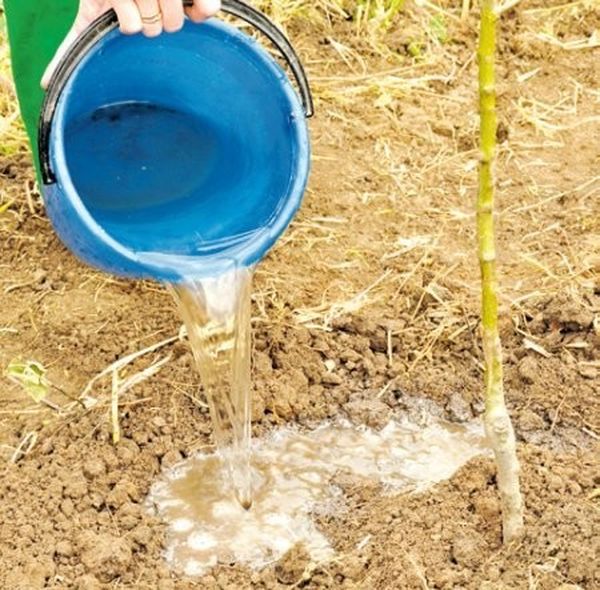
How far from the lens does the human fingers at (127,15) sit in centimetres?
193

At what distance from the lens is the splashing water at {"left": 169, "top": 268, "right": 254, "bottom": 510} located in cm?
231

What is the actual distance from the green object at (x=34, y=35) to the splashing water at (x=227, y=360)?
53cm

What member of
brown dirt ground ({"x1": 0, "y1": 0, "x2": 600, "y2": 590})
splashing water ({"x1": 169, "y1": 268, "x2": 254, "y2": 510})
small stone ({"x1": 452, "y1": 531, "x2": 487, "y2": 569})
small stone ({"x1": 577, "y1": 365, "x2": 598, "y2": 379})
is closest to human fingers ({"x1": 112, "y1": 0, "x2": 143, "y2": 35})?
splashing water ({"x1": 169, "y1": 268, "x2": 254, "y2": 510})

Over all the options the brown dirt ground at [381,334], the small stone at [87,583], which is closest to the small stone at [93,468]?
the brown dirt ground at [381,334]

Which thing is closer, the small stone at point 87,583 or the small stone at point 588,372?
the small stone at point 87,583

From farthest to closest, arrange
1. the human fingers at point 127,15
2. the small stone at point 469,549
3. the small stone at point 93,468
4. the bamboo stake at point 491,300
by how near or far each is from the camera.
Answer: the small stone at point 93,468 → the small stone at point 469,549 → the human fingers at point 127,15 → the bamboo stake at point 491,300

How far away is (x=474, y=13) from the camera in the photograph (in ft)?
11.6

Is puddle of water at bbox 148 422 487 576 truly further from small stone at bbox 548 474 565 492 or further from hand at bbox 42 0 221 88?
hand at bbox 42 0 221 88

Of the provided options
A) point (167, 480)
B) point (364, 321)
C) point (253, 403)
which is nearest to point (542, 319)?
point (364, 321)

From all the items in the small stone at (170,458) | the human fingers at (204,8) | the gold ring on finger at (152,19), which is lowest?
the small stone at (170,458)

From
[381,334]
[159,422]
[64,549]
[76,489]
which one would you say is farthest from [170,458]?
[381,334]

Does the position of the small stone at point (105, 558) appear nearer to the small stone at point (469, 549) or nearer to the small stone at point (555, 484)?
the small stone at point (469, 549)

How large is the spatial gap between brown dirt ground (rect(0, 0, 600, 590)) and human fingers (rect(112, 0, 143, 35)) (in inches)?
Result: 29.7

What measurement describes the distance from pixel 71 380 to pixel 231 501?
41 centimetres
